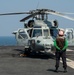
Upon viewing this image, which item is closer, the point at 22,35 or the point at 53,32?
the point at 53,32

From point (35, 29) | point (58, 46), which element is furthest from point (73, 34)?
point (58, 46)

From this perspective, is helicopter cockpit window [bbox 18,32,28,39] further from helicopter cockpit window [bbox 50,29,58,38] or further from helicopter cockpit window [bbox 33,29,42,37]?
helicopter cockpit window [bbox 50,29,58,38]

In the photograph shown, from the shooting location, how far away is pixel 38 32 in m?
22.7

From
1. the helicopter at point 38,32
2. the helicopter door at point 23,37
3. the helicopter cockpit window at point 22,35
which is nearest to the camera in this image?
the helicopter at point 38,32

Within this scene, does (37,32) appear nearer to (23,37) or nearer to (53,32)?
(53,32)

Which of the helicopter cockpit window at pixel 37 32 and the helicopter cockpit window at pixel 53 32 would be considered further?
the helicopter cockpit window at pixel 53 32

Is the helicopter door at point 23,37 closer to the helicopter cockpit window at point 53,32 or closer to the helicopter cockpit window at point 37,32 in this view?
the helicopter cockpit window at point 37,32

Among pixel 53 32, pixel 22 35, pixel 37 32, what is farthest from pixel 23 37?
pixel 53 32

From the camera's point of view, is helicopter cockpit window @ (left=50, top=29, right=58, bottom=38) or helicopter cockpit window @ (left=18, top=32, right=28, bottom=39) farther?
helicopter cockpit window @ (left=18, top=32, right=28, bottom=39)

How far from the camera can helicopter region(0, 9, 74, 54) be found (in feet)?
69.9

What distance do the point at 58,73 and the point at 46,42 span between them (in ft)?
23.0

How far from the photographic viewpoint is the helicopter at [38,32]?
21312 millimetres

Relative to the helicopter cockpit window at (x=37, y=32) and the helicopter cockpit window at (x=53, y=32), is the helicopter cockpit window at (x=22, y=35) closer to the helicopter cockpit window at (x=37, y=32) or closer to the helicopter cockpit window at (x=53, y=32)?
the helicopter cockpit window at (x=37, y=32)

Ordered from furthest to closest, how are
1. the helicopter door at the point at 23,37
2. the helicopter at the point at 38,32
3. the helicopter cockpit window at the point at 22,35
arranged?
the helicopter cockpit window at the point at 22,35
the helicopter door at the point at 23,37
the helicopter at the point at 38,32
